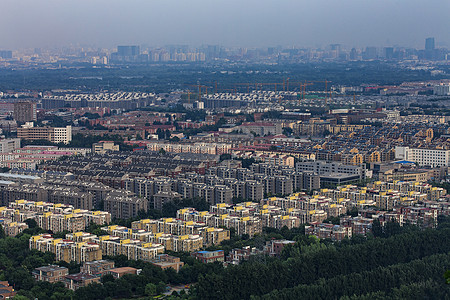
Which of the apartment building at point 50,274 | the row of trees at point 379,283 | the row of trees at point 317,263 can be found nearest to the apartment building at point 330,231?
the row of trees at point 317,263

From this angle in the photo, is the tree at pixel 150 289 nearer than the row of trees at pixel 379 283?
No

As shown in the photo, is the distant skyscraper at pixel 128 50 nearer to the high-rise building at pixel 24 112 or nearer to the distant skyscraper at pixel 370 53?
the distant skyscraper at pixel 370 53

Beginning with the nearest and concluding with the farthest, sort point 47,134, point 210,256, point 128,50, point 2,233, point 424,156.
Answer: point 210,256 → point 2,233 → point 424,156 → point 47,134 → point 128,50

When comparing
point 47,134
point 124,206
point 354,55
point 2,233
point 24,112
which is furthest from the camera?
point 354,55

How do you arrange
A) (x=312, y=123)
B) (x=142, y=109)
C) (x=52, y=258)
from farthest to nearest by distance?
(x=142, y=109) < (x=312, y=123) < (x=52, y=258)

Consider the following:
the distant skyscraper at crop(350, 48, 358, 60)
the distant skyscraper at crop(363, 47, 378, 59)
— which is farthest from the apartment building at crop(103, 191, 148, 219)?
the distant skyscraper at crop(363, 47, 378, 59)

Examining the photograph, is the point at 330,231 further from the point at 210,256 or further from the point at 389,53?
the point at 389,53

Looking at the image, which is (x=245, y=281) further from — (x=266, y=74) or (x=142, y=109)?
(x=266, y=74)

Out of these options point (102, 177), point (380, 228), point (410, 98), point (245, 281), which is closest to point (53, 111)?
point (410, 98)

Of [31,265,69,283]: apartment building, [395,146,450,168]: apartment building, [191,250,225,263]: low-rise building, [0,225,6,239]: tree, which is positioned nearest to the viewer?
[31,265,69,283]: apartment building

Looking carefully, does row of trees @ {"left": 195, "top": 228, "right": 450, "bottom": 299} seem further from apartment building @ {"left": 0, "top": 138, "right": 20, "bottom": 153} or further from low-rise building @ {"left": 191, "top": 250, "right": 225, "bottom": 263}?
apartment building @ {"left": 0, "top": 138, "right": 20, "bottom": 153}

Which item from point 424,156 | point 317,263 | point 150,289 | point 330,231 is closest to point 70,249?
point 150,289
